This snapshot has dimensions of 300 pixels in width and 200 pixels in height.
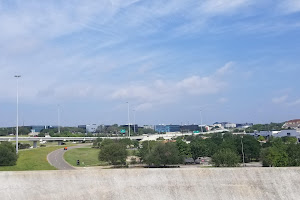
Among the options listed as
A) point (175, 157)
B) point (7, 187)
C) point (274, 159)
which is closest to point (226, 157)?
point (274, 159)

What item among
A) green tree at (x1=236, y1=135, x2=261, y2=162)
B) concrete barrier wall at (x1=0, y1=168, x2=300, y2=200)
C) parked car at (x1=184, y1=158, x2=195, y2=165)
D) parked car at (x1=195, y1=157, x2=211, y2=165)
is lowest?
parked car at (x1=195, y1=157, x2=211, y2=165)

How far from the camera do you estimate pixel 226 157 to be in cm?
4172

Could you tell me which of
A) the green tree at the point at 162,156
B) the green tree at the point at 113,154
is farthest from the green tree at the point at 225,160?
the green tree at the point at 113,154

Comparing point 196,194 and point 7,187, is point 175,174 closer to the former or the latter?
point 196,194

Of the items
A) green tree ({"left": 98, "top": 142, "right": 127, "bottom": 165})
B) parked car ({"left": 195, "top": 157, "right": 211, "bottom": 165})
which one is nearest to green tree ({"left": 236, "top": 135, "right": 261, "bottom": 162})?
parked car ({"left": 195, "top": 157, "right": 211, "bottom": 165})

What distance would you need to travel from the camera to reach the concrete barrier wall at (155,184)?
18641 millimetres

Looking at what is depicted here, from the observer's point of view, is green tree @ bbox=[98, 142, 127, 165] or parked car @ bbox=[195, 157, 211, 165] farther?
parked car @ bbox=[195, 157, 211, 165]

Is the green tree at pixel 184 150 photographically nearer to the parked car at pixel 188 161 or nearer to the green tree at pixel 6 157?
the parked car at pixel 188 161

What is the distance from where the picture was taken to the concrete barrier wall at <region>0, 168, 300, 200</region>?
61.2 feet

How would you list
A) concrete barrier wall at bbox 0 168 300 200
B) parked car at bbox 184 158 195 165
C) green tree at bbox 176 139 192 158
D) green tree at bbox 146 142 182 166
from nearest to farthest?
1. concrete barrier wall at bbox 0 168 300 200
2. green tree at bbox 146 142 182 166
3. parked car at bbox 184 158 195 165
4. green tree at bbox 176 139 192 158

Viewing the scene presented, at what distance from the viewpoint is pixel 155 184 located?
1917 centimetres

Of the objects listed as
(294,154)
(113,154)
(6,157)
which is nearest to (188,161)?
(113,154)

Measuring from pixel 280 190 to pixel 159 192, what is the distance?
24.8 feet

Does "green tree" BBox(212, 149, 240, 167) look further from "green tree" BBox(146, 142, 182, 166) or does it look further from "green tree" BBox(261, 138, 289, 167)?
"green tree" BBox(146, 142, 182, 166)
